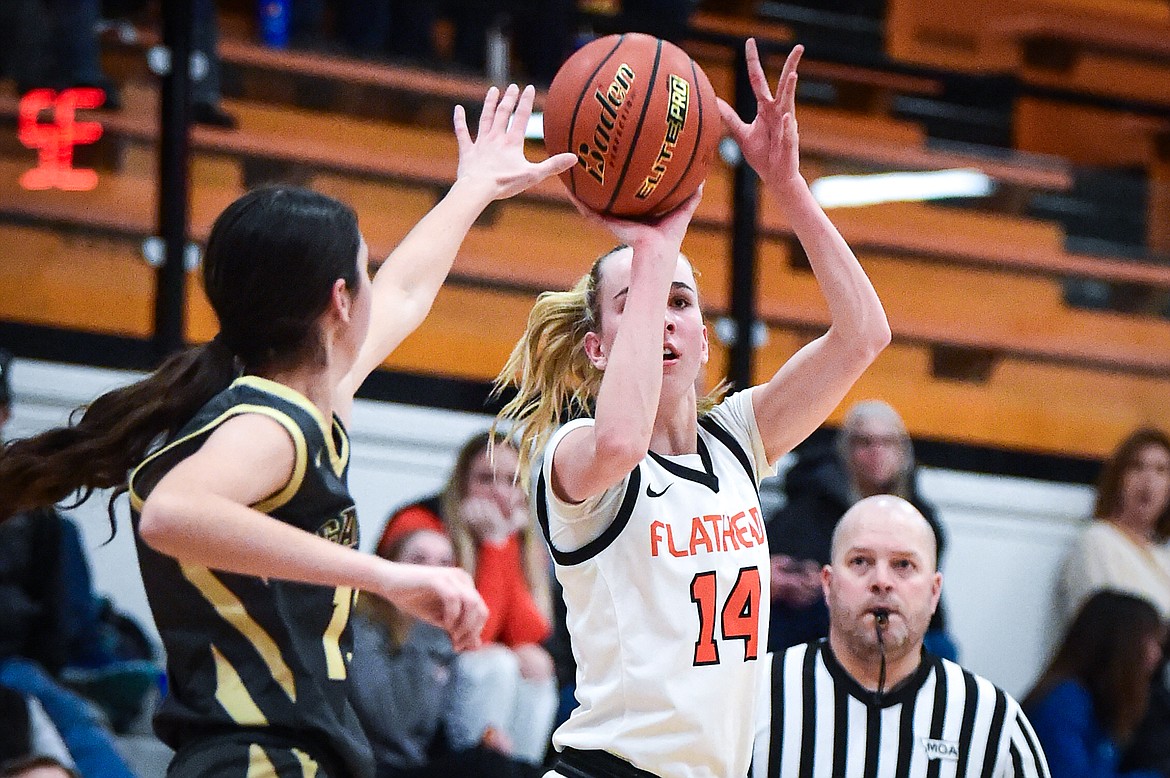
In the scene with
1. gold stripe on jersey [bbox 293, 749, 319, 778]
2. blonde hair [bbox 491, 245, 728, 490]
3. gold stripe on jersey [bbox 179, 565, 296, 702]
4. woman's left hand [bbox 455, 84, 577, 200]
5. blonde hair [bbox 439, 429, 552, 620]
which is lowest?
blonde hair [bbox 439, 429, 552, 620]

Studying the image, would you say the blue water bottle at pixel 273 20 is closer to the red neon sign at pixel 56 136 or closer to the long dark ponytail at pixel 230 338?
the red neon sign at pixel 56 136

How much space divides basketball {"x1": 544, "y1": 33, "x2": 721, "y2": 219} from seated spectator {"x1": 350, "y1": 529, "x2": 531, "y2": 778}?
2.44 m

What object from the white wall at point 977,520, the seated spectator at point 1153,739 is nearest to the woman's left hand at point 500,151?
the white wall at point 977,520

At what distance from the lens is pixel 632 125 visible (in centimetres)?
362

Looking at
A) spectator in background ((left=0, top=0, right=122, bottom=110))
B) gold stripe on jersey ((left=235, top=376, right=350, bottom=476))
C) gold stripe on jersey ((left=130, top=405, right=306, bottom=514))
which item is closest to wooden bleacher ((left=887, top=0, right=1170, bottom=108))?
spectator in background ((left=0, top=0, right=122, bottom=110))

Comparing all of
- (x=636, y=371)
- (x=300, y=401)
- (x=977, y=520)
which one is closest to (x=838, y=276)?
(x=636, y=371)

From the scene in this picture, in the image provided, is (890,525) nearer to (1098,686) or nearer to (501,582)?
(501,582)

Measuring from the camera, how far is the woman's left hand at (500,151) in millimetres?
3779

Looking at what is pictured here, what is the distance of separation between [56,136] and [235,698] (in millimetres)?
3997

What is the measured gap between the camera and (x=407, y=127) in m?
6.93

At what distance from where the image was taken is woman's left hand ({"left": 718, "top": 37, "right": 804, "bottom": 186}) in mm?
3697

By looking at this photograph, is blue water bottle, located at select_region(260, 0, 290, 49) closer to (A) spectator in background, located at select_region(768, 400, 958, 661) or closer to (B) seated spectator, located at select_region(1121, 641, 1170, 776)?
(A) spectator in background, located at select_region(768, 400, 958, 661)

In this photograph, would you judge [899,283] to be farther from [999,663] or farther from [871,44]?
[871,44]

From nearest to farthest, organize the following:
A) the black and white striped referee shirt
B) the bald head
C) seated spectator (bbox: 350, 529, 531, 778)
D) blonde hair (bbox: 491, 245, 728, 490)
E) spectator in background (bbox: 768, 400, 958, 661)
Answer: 1. blonde hair (bbox: 491, 245, 728, 490)
2. the black and white striped referee shirt
3. the bald head
4. seated spectator (bbox: 350, 529, 531, 778)
5. spectator in background (bbox: 768, 400, 958, 661)
